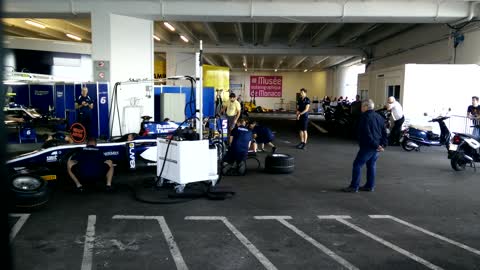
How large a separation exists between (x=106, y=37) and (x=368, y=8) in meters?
8.69

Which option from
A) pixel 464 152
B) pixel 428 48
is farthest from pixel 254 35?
pixel 464 152

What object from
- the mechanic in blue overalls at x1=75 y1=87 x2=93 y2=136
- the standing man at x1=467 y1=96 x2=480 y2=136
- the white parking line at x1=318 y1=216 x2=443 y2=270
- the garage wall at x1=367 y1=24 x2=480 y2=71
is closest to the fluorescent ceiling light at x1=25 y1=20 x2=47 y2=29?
the mechanic in blue overalls at x1=75 y1=87 x2=93 y2=136

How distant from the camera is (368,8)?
43.3 ft

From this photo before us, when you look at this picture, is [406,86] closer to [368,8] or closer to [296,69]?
[368,8]

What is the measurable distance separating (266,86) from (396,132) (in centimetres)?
3341

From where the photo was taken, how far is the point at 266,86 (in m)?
46.7

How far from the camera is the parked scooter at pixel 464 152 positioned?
30.8 ft

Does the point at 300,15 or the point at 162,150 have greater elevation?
the point at 300,15

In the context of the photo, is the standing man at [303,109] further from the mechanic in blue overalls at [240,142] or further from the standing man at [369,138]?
the standing man at [369,138]

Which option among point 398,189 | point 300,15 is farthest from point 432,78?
point 398,189

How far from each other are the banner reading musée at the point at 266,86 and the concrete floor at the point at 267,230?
38770mm

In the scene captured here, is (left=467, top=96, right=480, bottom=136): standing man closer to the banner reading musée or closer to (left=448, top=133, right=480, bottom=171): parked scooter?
(left=448, top=133, right=480, bottom=171): parked scooter

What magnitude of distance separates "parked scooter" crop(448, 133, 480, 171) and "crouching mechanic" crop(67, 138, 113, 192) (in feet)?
25.7

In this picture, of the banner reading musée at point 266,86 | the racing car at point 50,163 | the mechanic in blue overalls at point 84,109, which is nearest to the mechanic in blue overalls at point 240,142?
the racing car at point 50,163
